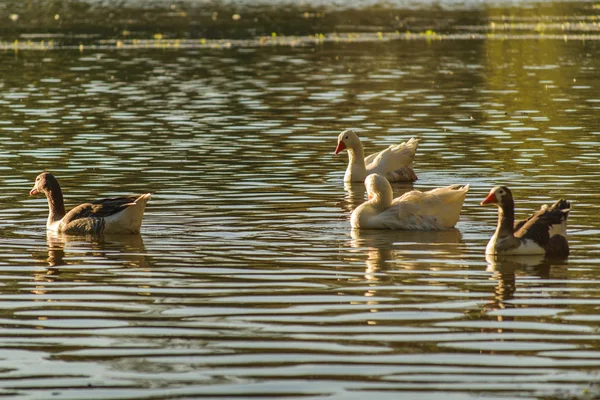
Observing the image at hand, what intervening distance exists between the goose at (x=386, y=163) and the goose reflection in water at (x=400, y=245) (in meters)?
5.78

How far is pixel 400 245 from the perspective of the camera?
17438 mm

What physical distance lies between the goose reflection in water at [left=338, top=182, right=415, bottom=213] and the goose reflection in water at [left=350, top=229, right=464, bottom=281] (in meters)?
2.65

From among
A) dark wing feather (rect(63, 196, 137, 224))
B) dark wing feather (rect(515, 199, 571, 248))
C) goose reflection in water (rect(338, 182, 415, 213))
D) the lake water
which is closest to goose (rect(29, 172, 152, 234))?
dark wing feather (rect(63, 196, 137, 224))

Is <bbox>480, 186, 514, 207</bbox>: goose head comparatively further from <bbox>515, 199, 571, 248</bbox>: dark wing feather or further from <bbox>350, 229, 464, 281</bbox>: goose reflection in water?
<bbox>350, 229, 464, 281</bbox>: goose reflection in water

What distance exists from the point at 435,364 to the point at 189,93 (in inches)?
1270

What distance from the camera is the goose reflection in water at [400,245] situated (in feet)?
52.0

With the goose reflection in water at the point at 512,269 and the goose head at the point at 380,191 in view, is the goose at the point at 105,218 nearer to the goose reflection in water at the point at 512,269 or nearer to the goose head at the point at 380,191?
the goose head at the point at 380,191

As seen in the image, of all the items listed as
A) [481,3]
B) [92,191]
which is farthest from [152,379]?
[481,3]

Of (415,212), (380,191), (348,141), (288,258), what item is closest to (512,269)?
(288,258)

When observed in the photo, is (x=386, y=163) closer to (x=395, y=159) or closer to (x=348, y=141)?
(x=395, y=159)

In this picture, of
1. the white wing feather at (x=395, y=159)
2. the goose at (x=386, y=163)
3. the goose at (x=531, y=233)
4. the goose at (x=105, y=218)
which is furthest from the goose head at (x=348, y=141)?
the goose at (x=531, y=233)

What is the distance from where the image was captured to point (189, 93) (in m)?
42.3

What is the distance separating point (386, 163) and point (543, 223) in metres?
8.62

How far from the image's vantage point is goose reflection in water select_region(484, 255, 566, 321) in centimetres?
1392
